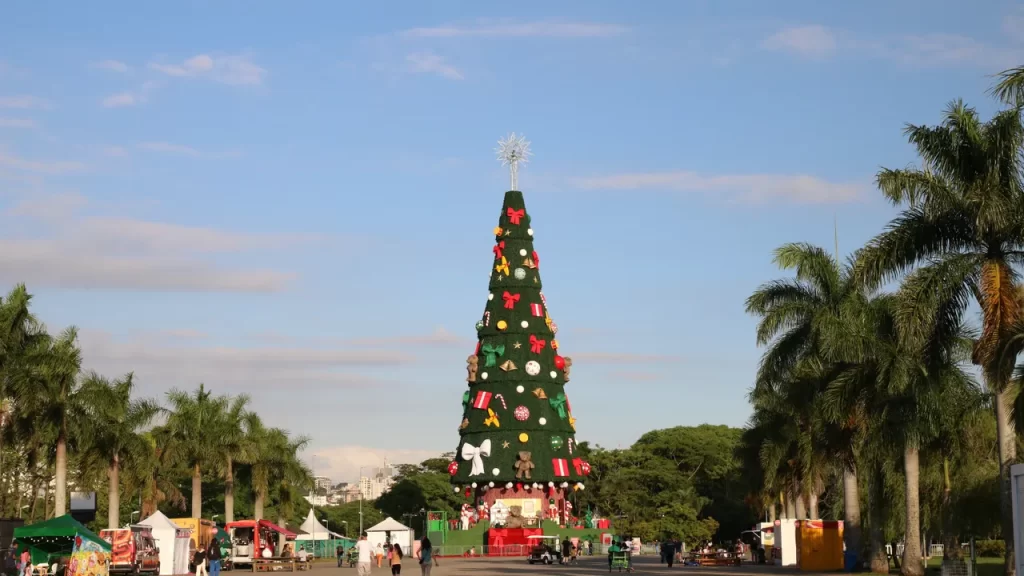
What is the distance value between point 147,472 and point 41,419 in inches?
582

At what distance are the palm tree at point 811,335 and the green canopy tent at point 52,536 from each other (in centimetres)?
2606

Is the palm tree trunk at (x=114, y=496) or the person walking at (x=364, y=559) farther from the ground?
the palm tree trunk at (x=114, y=496)

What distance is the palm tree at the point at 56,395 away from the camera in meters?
52.3

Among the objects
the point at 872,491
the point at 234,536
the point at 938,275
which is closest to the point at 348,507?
the point at 234,536

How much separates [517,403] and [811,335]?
47533mm

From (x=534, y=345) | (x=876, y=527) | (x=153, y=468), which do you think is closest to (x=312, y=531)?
(x=534, y=345)

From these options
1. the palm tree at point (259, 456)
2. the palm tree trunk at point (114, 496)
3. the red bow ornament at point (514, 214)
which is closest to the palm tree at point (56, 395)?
the palm tree trunk at point (114, 496)

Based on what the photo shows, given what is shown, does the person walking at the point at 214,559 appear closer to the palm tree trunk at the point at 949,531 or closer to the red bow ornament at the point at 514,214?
the palm tree trunk at the point at 949,531

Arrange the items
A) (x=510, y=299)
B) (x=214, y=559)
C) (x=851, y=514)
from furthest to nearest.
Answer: (x=510, y=299) < (x=851, y=514) < (x=214, y=559)

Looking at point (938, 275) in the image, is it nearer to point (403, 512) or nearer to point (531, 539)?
point (531, 539)

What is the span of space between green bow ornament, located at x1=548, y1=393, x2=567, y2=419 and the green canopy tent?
5357cm

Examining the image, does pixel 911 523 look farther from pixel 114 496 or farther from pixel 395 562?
pixel 114 496

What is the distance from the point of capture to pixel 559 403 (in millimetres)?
96438

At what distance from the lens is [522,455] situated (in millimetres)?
93250
